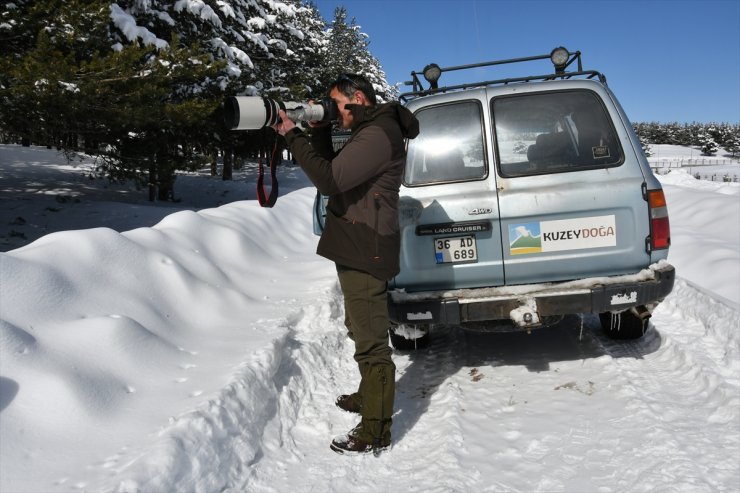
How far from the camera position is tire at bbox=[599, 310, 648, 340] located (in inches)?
177

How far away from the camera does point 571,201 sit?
372cm

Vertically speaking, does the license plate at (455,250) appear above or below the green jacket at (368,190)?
below

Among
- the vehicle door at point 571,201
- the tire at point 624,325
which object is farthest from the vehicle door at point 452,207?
the tire at point 624,325

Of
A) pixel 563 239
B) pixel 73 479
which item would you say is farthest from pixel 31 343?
pixel 563 239

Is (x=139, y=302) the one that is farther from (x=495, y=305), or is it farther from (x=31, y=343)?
(x=495, y=305)

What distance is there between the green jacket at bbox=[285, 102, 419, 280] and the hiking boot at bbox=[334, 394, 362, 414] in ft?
3.33

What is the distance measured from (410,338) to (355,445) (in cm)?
149

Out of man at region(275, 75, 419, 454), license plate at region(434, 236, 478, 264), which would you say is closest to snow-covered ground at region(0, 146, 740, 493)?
man at region(275, 75, 419, 454)

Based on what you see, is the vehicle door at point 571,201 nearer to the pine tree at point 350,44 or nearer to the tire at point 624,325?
the tire at point 624,325

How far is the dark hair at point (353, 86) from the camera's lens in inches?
122

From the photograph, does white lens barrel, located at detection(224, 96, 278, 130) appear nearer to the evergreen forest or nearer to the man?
the man

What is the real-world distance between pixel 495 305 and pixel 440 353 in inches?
44.2

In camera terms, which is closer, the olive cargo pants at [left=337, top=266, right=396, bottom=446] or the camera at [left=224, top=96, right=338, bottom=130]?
the camera at [left=224, top=96, right=338, bottom=130]

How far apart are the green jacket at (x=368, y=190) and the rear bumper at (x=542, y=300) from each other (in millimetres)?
801
